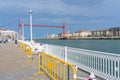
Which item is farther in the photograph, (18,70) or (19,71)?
(18,70)

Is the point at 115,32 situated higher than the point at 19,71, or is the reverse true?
the point at 115,32

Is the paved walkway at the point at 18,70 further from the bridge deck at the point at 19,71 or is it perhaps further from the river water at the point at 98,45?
the river water at the point at 98,45

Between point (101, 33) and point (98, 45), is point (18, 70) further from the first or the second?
point (101, 33)

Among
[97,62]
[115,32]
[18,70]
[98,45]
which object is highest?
[115,32]

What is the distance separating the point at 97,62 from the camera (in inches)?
328

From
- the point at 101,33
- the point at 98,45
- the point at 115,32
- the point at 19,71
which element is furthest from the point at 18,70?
the point at 101,33

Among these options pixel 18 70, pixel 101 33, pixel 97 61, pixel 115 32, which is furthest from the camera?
pixel 101 33

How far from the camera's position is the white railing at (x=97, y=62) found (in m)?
7.09

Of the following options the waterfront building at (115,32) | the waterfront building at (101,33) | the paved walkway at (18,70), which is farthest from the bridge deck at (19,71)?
the waterfront building at (101,33)

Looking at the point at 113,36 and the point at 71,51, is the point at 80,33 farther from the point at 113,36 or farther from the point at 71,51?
the point at 71,51

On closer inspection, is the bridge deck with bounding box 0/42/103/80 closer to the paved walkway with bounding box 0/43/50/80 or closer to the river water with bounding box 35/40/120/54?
the paved walkway with bounding box 0/43/50/80

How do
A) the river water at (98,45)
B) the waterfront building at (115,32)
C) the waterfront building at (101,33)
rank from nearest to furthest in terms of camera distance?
the river water at (98,45) < the waterfront building at (115,32) < the waterfront building at (101,33)

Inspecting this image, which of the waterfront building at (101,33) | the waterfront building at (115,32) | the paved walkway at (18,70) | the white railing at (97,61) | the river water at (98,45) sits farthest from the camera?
the waterfront building at (101,33)

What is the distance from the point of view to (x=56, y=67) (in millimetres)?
7762
